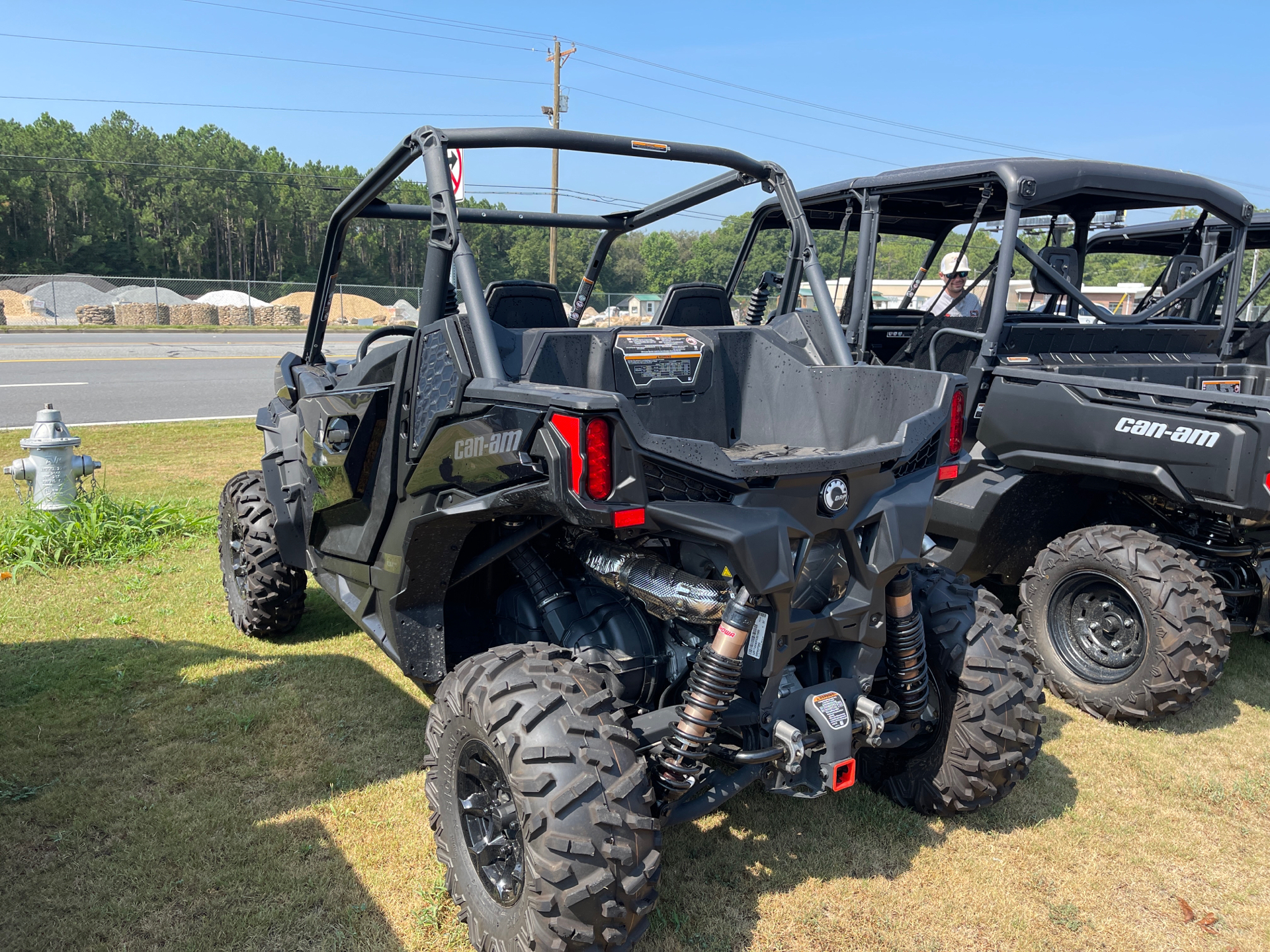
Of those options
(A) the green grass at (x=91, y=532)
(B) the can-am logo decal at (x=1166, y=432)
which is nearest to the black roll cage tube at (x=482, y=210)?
(B) the can-am logo decal at (x=1166, y=432)

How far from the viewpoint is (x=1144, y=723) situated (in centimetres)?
438

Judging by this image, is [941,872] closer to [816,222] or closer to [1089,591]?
[1089,591]

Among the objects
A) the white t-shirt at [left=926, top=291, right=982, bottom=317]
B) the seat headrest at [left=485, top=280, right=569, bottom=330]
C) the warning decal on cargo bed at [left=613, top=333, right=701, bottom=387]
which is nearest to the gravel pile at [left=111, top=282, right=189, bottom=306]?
the white t-shirt at [left=926, top=291, right=982, bottom=317]

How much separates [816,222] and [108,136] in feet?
282

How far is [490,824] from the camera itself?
8.77ft

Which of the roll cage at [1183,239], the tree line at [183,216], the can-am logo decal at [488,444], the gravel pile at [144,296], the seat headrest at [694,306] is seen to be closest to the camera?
the can-am logo decal at [488,444]

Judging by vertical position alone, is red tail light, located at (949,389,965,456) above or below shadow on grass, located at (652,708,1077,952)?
above

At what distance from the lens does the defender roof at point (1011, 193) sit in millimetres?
4934

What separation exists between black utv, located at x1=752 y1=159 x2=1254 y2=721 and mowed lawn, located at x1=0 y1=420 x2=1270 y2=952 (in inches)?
20.3

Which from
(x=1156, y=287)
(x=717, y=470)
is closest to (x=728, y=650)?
(x=717, y=470)

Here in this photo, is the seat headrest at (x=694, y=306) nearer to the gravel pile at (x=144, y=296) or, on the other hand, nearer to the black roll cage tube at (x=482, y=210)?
the black roll cage tube at (x=482, y=210)

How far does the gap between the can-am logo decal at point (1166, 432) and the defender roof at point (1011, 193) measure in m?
1.36

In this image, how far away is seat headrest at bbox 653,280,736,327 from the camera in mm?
3762

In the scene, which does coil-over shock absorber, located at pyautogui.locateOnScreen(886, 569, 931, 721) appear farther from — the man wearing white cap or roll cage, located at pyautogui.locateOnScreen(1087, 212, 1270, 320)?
roll cage, located at pyautogui.locateOnScreen(1087, 212, 1270, 320)
